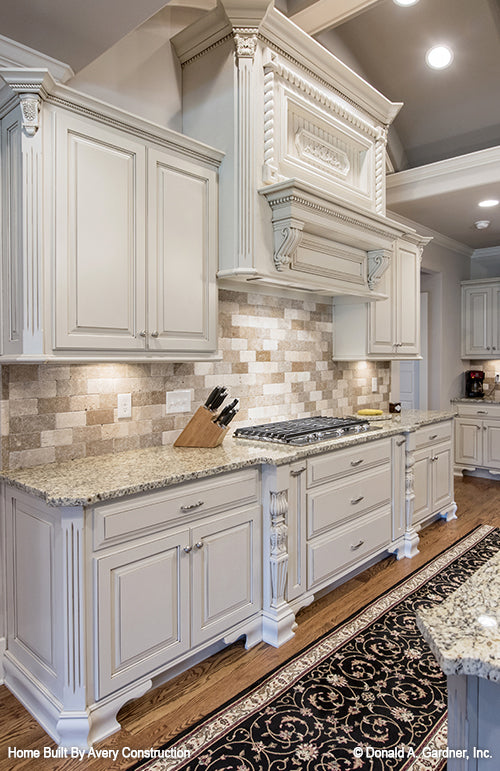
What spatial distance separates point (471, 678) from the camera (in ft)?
2.90

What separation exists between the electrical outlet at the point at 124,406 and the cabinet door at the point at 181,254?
37 centimetres

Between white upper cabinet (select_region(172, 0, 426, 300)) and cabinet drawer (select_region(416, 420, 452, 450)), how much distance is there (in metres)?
1.34

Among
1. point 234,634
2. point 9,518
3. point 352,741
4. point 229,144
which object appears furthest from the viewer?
point 229,144

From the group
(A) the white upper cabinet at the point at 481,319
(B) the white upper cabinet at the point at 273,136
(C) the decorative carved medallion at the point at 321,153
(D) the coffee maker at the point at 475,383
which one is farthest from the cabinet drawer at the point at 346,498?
(A) the white upper cabinet at the point at 481,319

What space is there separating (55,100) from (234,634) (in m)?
2.39

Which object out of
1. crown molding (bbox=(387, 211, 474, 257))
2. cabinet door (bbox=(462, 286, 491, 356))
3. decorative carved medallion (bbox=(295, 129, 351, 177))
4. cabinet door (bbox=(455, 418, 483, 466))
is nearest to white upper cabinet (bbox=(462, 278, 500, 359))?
cabinet door (bbox=(462, 286, 491, 356))

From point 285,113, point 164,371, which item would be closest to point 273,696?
point 164,371

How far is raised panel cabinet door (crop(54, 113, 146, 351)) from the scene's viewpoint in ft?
6.61

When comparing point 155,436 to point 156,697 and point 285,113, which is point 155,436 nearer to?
point 156,697

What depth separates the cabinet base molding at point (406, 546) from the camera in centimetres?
355

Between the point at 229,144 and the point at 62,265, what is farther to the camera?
the point at 229,144

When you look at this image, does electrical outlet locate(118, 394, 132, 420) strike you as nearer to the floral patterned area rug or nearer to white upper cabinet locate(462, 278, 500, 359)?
the floral patterned area rug

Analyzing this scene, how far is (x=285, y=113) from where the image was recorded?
113 inches

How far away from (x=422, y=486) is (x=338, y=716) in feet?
7.45
